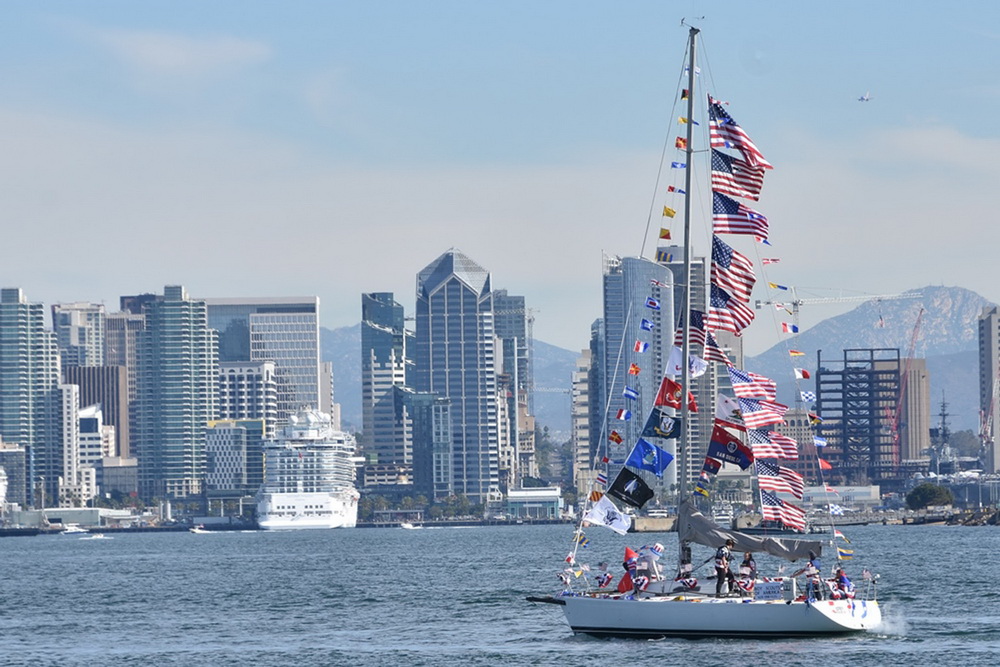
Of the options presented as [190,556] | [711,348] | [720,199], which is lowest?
[190,556]

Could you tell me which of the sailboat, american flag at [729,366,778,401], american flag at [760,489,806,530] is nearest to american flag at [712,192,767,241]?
the sailboat

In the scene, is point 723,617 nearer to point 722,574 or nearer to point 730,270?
point 722,574

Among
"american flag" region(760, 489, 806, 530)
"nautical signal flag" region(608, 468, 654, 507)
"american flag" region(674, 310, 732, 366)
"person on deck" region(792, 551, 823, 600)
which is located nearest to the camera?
"person on deck" region(792, 551, 823, 600)

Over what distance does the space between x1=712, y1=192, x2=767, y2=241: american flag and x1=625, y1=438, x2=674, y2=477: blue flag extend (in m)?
6.69

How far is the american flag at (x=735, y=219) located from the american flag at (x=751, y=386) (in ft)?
13.3

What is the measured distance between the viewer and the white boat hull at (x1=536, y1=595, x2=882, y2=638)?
55.4m

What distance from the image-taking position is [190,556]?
17088cm

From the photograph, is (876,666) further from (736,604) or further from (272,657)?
(272,657)

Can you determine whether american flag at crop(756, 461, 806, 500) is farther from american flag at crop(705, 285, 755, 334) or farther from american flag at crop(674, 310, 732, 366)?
american flag at crop(705, 285, 755, 334)

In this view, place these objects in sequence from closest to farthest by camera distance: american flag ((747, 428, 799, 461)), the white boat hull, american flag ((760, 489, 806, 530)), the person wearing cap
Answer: the white boat hull, the person wearing cap, american flag ((760, 489, 806, 530)), american flag ((747, 428, 799, 461))

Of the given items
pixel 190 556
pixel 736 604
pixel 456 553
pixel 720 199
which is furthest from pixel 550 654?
pixel 190 556

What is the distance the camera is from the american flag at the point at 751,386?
58.5m

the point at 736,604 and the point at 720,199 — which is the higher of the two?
the point at 720,199

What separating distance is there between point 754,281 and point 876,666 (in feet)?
40.6
